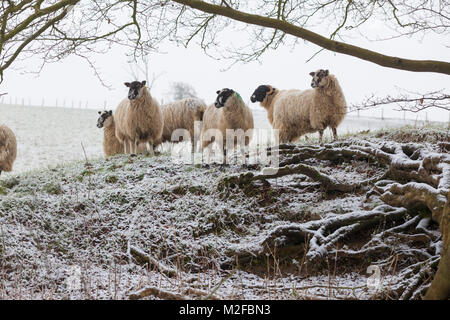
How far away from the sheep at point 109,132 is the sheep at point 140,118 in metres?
1.76

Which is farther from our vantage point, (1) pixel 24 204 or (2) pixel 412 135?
(2) pixel 412 135

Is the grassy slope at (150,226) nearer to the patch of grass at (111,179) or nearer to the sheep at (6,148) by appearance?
the patch of grass at (111,179)

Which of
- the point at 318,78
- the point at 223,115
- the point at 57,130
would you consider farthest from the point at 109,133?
the point at 57,130

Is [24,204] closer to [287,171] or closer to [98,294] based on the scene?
[98,294]

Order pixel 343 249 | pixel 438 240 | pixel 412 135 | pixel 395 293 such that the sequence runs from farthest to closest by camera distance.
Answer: pixel 412 135 → pixel 343 249 → pixel 438 240 → pixel 395 293

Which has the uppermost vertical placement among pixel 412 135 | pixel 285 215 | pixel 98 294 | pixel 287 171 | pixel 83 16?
pixel 83 16

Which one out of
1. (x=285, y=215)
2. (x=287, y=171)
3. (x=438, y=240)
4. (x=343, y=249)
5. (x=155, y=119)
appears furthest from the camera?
(x=155, y=119)

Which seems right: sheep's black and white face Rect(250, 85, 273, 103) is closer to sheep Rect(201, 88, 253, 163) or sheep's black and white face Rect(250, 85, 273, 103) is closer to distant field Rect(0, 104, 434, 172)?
sheep Rect(201, 88, 253, 163)

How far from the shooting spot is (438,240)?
5.26 metres

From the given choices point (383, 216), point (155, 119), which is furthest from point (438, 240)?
point (155, 119)

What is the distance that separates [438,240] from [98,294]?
4.24 meters

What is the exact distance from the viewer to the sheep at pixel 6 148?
12961 millimetres

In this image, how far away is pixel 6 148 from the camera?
13039mm

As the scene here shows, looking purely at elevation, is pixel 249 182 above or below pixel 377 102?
below
